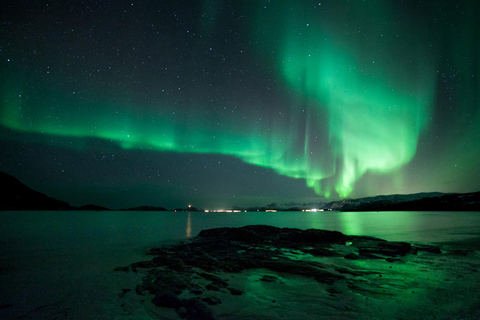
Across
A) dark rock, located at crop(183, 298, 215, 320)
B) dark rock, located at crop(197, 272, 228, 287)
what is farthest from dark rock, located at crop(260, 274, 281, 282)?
dark rock, located at crop(183, 298, 215, 320)

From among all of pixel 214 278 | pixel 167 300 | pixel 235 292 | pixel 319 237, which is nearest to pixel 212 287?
pixel 235 292

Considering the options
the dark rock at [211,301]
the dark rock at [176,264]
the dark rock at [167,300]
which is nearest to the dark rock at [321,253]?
the dark rock at [176,264]

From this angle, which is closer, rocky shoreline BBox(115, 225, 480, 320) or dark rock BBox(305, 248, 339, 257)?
rocky shoreline BBox(115, 225, 480, 320)

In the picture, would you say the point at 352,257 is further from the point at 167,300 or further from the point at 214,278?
the point at 167,300

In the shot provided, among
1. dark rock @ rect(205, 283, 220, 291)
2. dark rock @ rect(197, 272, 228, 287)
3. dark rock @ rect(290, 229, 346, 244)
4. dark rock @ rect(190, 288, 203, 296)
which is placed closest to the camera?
dark rock @ rect(190, 288, 203, 296)

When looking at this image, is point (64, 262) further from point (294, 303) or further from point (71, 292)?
point (294, 303)

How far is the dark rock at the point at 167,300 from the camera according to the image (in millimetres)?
7371

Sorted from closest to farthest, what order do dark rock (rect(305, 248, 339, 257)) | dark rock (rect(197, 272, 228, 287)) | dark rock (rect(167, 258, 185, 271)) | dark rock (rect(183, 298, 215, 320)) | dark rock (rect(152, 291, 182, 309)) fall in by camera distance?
dark rock (rect(183, 298, 215, 320)) < dark rock (rect(152, 291, 182, 309)) < dark rock (rect(197, 272, 228, 287)) < dark rock (rect(167, 258, 185, 271)) < dark rock (rect(305, 248, 339, 257))

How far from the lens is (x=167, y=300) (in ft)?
24.8

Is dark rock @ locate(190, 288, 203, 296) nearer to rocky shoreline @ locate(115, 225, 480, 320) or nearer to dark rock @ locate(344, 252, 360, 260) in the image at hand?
rocky shoreline @ locate(115, 225, 480, 320)

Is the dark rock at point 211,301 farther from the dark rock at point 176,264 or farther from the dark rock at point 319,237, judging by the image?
→ the dark rock at point 319,237

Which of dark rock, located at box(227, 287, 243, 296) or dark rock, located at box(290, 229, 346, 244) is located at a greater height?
dark rock, located at box(227, 287, 243, 296)

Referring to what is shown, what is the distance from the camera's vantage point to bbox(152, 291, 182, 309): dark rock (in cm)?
737

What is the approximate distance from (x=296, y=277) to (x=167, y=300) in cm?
595
